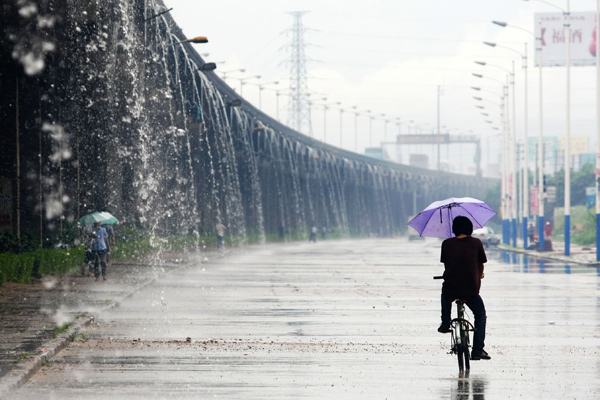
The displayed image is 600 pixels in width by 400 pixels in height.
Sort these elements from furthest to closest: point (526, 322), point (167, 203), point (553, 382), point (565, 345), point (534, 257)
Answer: point (167, 203) → point (534, 257) → point (526, 322) → point (565, 345) → point (553, 382)

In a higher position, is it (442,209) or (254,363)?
(442,209)

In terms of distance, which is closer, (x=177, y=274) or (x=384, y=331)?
(x=384, y=331)

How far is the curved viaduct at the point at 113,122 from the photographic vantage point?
4391 centimetres

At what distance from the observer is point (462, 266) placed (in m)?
16.6

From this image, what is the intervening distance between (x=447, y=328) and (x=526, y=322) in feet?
27.3

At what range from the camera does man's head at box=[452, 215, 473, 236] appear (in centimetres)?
1676

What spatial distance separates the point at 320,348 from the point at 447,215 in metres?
2.48

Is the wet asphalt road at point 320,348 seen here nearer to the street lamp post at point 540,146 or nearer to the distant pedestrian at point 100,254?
the distant pedestrian at point 100,254

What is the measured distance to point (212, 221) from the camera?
322ft

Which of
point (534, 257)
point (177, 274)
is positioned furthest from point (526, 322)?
point (534, 257)

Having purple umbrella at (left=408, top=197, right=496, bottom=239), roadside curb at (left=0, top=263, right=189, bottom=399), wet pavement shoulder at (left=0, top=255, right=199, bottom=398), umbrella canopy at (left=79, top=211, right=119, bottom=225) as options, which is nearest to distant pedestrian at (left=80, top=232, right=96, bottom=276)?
wet pavement shoulder at (left=0, top=255, right=199, bottom=398)

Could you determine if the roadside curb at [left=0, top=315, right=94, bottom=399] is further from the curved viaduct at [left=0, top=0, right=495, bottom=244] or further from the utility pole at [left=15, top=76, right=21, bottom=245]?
the utility pole at [left=15, top=76, right=21, bottom=245]

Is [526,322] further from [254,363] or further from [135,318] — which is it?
[254,363]

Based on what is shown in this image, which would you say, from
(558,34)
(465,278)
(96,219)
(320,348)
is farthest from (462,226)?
(558,34)
